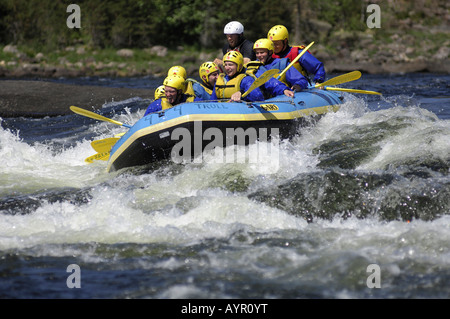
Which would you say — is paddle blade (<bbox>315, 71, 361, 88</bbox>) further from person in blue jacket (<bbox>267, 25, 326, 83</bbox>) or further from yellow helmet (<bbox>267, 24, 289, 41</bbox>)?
yellow helmet (<bbox>267, 24, 289, 41</bbox>)

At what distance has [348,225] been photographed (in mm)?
5539

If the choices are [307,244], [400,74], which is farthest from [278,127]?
[400,74]

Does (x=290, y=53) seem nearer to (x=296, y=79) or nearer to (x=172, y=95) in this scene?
(x=296, y=79)

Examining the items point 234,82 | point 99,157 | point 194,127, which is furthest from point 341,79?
point 99,157

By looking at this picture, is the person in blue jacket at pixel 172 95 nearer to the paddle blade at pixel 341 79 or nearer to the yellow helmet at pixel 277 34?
the yellow helmet at pixel 277 34

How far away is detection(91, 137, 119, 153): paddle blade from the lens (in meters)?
8.39

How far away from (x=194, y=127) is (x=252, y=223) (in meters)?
1.96

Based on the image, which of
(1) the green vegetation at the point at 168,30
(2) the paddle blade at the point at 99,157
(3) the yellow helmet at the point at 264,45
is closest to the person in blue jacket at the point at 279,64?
(3) the yellow helmet at the point at 264,45

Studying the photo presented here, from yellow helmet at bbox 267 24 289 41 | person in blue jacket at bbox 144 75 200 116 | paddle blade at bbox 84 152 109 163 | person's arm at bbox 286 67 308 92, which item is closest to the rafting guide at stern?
yellow helmet at bbox 267 24 289 41

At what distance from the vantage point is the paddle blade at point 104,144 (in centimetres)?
839

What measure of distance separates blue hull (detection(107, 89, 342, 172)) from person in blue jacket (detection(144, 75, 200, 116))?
0.57 meters

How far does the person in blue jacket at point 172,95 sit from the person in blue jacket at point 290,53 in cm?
192

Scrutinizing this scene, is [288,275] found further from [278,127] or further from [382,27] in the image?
[382,27]

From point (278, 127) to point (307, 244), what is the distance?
10.1ft
